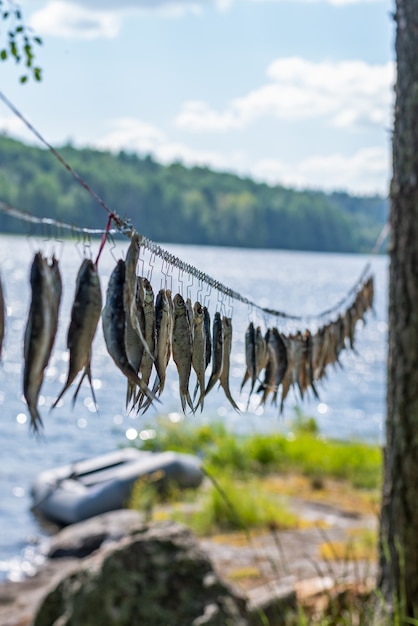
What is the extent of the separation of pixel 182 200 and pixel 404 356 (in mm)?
83897

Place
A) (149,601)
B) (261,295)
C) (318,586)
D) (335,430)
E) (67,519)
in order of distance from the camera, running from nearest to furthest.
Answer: (149,601), (318,586), (67,519), (335,430), (261,295)

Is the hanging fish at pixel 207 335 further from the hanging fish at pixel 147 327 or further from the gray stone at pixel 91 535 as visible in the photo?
the gray stone at pixel 91 535

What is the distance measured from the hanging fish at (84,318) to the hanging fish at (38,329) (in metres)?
0.09

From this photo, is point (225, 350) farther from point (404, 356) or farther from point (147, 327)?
point (404, 356)

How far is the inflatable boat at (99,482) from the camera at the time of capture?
16.7m

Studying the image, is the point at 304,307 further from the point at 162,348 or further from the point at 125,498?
the point at 162,348

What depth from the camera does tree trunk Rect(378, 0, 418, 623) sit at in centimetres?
602

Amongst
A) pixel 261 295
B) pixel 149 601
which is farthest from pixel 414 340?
pixel 261 295

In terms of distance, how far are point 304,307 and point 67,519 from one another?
58.9m

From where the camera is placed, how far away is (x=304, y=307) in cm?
7444

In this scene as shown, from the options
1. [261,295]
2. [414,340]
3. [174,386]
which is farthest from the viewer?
[261,295]

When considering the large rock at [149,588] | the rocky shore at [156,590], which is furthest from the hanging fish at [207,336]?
the large rock at [149,588]

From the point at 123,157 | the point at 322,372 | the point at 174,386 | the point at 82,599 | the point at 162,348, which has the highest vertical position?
the point at 123,157

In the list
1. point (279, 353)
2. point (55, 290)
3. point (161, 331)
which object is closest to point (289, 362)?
point (279, 353)
